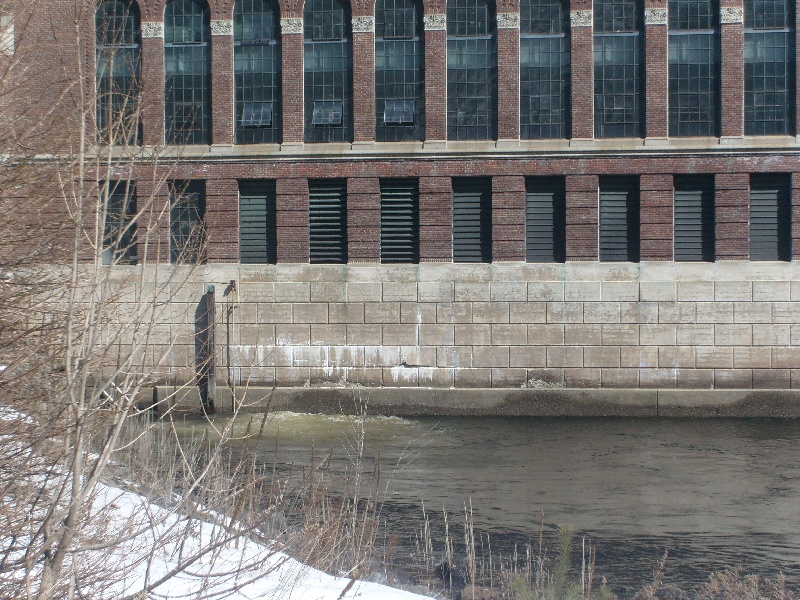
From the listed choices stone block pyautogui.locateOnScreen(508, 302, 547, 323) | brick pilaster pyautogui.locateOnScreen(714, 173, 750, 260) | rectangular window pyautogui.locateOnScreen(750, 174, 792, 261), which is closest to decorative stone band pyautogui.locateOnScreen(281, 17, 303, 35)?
stone block pyautogui.locateOnScreen(508, 302, 547, 323)

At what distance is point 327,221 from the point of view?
26359 mm

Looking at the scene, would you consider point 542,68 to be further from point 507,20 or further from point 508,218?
point 508,218

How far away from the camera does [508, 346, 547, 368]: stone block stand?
82.7 ft

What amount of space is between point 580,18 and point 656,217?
19.2 feet

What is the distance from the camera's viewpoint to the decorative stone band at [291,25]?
2634 centimetres

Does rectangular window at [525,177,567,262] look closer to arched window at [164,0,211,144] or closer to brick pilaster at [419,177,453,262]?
brick pilaster at [419,177,453,262]

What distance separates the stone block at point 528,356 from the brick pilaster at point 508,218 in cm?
249

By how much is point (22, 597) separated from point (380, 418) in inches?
749

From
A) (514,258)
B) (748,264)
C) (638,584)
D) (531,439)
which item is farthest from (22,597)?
(748,264)

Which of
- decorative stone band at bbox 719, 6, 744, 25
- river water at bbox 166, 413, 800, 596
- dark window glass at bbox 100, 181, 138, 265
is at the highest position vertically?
decorative stone band at bbox 719, 6, 744, 25

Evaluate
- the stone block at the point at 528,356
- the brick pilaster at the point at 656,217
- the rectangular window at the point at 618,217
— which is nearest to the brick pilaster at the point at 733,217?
the brick pilaster at the point at 656,217

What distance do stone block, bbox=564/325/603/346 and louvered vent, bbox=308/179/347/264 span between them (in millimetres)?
6523

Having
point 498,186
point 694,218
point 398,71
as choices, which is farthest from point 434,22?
point 694,218

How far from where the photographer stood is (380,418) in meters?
24.5
